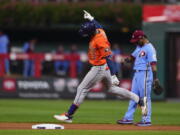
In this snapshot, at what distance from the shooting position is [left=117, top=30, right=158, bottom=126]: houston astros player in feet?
45.9

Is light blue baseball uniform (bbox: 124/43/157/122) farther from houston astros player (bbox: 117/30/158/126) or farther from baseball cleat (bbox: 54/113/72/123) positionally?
baseball cleat (bbox: 54/113/72/123)

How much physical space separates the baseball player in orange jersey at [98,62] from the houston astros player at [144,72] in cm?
27

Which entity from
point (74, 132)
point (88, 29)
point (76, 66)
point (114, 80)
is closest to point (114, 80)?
point (114, 80)

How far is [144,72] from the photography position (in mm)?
14117

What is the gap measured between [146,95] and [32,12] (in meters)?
21.2

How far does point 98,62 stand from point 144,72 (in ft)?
3.45

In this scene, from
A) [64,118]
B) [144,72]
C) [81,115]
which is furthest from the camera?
[81,115]

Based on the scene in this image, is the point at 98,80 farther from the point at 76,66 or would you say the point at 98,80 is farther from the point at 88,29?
the point at 76,66

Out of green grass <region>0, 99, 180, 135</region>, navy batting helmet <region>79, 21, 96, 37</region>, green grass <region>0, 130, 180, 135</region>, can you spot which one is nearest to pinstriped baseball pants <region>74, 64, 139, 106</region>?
navy batting helmet <region>79, 21, 96, 37</region>

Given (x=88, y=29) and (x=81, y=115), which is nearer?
(x=88, y=29)

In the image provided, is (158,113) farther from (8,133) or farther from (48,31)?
(48,31)

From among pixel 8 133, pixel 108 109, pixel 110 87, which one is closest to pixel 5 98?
pixel 108 109

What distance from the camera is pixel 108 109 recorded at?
63.5 feet

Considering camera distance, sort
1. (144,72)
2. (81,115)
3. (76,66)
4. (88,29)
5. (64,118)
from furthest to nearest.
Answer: (76,66), (81,115), (144,72), (64,118), (88,29)
